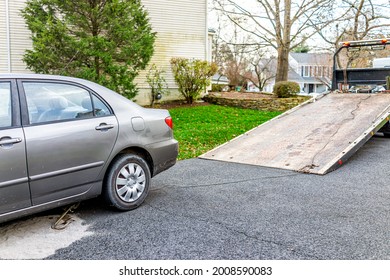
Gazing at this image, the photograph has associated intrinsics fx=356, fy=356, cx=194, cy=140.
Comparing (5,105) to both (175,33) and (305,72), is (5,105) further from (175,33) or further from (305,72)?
(305,72)

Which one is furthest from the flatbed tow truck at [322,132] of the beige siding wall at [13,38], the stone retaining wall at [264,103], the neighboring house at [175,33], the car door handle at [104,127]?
the beige siding wall at [13,38]

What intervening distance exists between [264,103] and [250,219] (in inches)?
435

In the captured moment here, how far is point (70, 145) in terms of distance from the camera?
3.48 metres

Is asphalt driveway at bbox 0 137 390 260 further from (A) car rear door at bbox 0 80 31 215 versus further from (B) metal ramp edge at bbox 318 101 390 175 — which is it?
(A) car rear door at bbox 0 80 31 215

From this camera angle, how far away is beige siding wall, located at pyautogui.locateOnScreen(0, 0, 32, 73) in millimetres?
12406

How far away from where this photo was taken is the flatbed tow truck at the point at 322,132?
6219mm

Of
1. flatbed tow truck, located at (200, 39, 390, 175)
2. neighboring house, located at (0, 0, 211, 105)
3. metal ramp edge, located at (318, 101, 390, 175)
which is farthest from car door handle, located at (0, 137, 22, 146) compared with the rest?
neighboring house, located at (0, 0, 211, 105)

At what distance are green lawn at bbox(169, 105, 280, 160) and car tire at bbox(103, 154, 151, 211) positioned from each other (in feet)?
9.98

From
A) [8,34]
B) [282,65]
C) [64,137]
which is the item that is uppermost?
[8,34]

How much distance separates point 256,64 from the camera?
1419 inches

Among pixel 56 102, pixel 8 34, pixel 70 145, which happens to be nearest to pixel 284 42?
pixel 8 34

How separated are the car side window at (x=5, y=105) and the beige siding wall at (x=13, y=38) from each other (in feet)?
34.0

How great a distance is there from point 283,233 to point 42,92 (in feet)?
8.97

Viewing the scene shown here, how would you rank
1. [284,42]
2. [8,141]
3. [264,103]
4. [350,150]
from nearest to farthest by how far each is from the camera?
[8,141]
[350,150]
[264,103]
[284,42]
